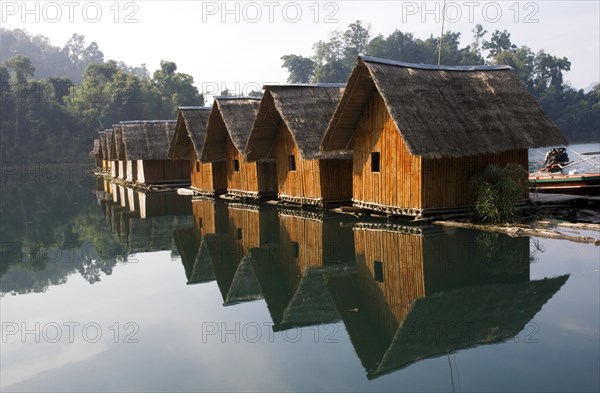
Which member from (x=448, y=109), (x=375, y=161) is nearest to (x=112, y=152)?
(x=375, y=161)

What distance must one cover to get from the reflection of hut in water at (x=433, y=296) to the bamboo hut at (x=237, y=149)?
11.1 m

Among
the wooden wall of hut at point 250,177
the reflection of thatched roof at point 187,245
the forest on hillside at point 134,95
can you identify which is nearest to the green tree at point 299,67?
the forest on hillside at point 134,95

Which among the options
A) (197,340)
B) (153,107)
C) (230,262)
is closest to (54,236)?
(230,262)

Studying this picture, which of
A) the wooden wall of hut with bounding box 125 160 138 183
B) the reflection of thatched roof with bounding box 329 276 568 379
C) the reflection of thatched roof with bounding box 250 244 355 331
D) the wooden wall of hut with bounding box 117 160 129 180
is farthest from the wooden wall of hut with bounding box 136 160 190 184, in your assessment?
the reflection of thatched roof with bounding box 329 276 568 379

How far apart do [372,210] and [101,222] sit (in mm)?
9943

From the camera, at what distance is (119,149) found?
3900 centimetres

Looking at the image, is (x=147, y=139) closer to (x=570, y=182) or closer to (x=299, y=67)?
(x=570, y=182)

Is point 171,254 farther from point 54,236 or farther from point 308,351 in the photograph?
point 308,351

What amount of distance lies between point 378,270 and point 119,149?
31674 mm

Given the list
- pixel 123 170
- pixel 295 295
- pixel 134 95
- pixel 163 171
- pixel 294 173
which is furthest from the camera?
pixel 134 95

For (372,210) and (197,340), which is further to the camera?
(372,210)

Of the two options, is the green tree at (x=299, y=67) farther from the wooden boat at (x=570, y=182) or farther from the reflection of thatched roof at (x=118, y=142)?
the wooden boat at (x=570, y=182)

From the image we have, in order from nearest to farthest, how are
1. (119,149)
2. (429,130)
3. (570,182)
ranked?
(429,130) < (570,182) < (119,149)

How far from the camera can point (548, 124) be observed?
1722cm
